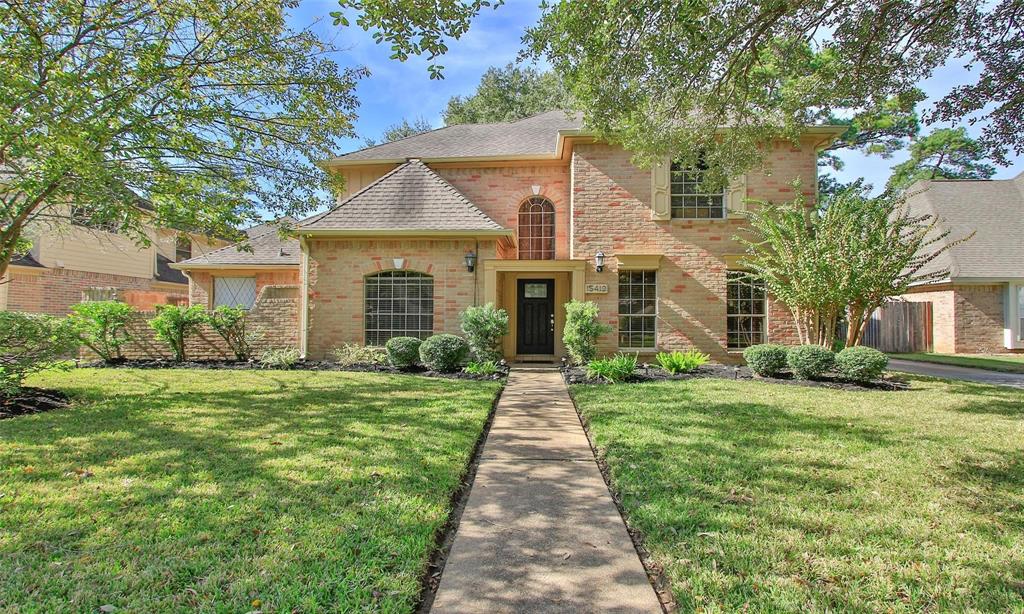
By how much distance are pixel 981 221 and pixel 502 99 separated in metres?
21.3

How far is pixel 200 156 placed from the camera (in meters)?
7.63

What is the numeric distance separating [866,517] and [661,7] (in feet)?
18.8

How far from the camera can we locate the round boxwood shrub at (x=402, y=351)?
10.4 meters

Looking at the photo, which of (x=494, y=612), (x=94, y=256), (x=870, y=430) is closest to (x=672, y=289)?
(x=870, y=430)

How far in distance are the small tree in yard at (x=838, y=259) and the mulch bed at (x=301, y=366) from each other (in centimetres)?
629

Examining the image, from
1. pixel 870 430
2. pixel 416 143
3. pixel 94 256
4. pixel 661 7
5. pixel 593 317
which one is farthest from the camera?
pixel 94 256

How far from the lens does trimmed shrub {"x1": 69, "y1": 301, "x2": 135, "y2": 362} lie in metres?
10.9

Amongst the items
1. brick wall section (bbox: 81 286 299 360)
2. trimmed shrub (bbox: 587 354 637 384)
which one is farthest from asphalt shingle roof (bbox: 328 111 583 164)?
trimmed shrub (bbox: 587 354 637 384)

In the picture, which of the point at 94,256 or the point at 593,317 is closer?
the point at 593,317

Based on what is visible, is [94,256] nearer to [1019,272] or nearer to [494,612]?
[494,612]

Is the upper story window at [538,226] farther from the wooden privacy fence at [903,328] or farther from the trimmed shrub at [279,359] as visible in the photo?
the wooden privacy fence at [903,328]

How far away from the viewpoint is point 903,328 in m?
18.2

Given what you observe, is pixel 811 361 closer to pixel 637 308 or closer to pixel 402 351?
pixel 637 308

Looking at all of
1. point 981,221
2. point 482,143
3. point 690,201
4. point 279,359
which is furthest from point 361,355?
point 981,221
